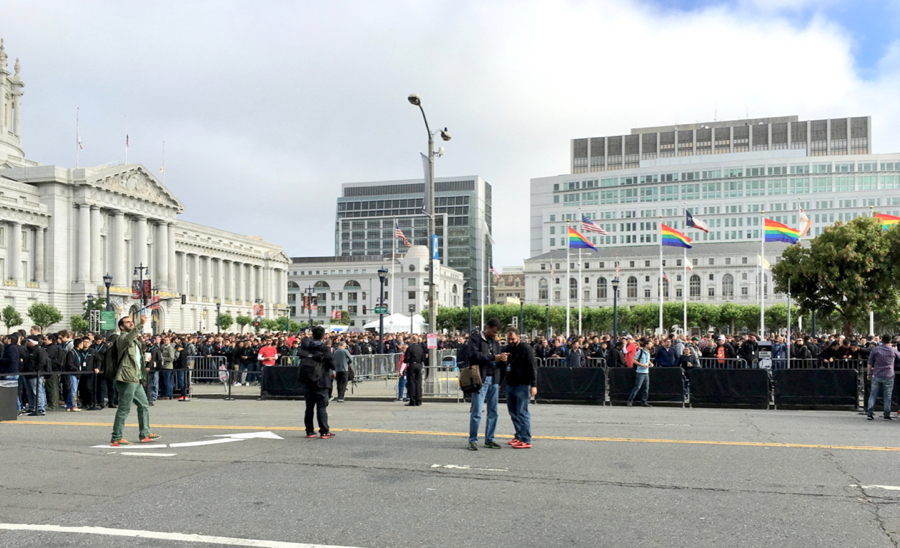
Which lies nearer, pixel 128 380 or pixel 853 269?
pixel 128 380

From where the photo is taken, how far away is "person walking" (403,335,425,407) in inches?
772

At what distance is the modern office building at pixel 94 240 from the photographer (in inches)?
3428

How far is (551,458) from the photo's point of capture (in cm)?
1010

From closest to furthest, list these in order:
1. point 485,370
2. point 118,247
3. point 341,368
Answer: point 485,370 < point 341,368 < point 118,247

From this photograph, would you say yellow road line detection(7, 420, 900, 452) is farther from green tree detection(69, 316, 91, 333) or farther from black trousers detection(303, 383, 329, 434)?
green tree detection(69, 316, 91, 333)

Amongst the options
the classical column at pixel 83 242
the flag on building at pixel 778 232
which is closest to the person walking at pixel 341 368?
the flag on building at pixel 778 232

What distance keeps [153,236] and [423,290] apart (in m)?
54.0

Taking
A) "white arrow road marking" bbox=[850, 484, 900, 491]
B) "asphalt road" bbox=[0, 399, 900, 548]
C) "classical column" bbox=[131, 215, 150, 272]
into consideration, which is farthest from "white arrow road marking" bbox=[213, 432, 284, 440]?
"classical column" bbox=[131, 215, 150, 272]

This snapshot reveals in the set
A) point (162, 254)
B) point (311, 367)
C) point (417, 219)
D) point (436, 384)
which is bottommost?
point (436, 384)

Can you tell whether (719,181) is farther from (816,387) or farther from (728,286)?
(816,387)

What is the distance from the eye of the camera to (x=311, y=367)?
11.8m

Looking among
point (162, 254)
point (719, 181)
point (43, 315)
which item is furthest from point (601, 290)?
point (43, 315)

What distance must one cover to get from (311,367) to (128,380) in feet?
8.68

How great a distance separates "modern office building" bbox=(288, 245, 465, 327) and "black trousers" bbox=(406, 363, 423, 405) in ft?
405
